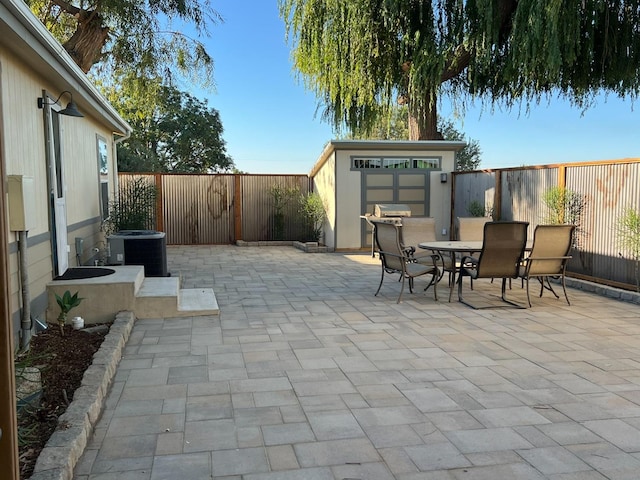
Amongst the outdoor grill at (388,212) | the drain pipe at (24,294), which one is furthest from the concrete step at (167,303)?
the outdoor grill at (388,212)

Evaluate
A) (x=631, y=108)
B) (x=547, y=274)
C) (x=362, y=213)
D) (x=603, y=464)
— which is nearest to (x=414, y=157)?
(x=362, y=213)

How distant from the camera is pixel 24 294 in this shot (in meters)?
3.84

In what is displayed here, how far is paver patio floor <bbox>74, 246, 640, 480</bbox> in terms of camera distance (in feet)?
7.80

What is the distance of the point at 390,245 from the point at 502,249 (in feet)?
4.14

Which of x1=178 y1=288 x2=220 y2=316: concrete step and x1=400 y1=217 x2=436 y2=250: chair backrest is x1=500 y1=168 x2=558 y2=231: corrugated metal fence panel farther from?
x1=178 y1=288 x2=220 y2=316: concrete step

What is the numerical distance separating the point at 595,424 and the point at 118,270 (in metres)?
4.72

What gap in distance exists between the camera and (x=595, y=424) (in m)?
2.78

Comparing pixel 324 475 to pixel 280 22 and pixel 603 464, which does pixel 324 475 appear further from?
pixel 280 22

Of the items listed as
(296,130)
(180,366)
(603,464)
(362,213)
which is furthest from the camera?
(296,130)

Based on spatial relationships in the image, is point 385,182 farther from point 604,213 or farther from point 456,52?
point 604,213

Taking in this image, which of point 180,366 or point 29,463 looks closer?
point 29,463

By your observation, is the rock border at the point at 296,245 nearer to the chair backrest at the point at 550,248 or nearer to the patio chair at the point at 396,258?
the patio chair at the point at 396,258

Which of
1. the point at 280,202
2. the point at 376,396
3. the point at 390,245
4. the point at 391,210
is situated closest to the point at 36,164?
the point at 376,396

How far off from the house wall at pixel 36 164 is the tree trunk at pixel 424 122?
7.86 metres
